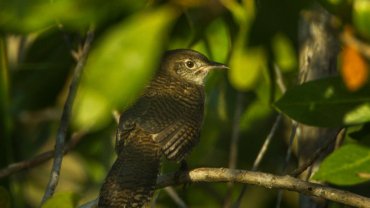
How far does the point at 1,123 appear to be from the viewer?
6.02 metres

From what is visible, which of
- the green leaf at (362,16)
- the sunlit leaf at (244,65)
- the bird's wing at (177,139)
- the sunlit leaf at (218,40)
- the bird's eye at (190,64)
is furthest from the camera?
the bird's eye at (190,64)

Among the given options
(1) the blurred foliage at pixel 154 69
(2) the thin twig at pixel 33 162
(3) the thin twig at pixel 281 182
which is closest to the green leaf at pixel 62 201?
(1) the blurred foliage at pixel 154 69

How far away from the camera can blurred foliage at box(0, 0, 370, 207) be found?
268cm

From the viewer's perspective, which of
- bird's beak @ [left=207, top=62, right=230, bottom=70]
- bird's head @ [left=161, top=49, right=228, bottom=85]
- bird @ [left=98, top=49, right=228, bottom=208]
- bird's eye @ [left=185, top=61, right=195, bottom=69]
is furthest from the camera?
bird's eye @ [left=185, top=61, right=195, bottom=69]

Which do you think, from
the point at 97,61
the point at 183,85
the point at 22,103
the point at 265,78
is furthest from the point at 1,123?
the point at 97,61

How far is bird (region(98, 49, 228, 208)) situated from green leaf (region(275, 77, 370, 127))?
99 centimetres

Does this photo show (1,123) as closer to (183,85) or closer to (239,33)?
(183,85)

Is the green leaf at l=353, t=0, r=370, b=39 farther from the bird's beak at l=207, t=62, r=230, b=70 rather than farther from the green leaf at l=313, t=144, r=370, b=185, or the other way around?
the bird's beak at l=207, t=62, r=230, b=70

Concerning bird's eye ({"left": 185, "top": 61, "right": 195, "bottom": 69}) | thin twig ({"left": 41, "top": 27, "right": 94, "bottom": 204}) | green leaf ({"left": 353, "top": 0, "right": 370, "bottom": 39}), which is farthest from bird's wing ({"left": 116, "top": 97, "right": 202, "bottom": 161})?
green leaf ({"left": 353, "top": 0, "right": 370, "bottom": 39})

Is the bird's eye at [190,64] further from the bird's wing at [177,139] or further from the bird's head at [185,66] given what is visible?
the bird's wing at [177,139]

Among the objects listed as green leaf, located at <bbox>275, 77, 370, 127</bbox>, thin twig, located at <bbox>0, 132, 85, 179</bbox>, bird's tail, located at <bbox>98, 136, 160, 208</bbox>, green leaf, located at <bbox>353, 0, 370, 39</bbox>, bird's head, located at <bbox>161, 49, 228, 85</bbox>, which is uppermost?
green leaf, located at <bbox>353, 0, 370, 39</bbox>

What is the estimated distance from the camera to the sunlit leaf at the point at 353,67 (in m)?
2.67

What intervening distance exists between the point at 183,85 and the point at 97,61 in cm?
373

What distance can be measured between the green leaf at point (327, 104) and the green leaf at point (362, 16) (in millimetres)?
1370
